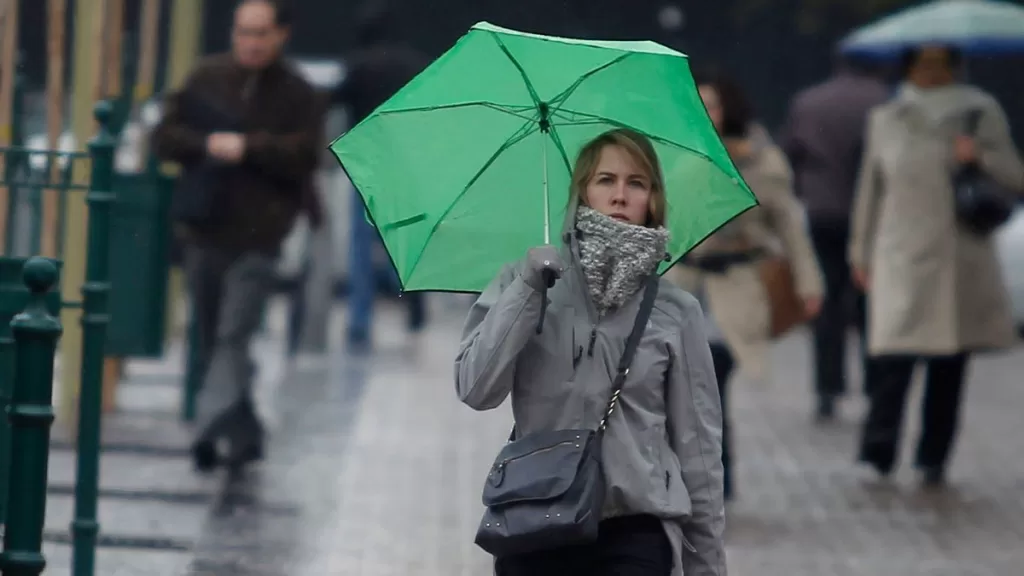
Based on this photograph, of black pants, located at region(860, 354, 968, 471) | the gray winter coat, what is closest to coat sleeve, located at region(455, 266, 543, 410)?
the gray winter coat

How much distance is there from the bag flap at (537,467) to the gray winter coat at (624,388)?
0.21 feet

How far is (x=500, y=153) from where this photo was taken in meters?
4.98

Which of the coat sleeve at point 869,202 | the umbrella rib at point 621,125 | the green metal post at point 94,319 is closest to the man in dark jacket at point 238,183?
the green metal post at point 94,319

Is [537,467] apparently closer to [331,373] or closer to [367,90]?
[331,373]

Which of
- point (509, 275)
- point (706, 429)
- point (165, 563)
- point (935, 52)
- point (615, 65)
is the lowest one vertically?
point (165, 563)

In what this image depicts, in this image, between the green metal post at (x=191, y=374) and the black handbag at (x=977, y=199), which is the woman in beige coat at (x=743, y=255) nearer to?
the black handbag at (x=977, y=199)

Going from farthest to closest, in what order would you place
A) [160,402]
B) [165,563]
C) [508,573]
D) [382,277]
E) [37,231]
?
[382,277], [160,402], [37,231], [165,563], [508,573]

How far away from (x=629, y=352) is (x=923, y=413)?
5.32 metres

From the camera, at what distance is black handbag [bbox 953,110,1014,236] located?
9.23 meters

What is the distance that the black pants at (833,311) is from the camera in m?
11.9

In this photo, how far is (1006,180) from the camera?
9.36m

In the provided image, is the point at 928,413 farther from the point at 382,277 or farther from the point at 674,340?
the point at 382,277

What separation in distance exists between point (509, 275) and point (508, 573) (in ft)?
2.06

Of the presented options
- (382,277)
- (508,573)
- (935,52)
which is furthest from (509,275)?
(382,277)
